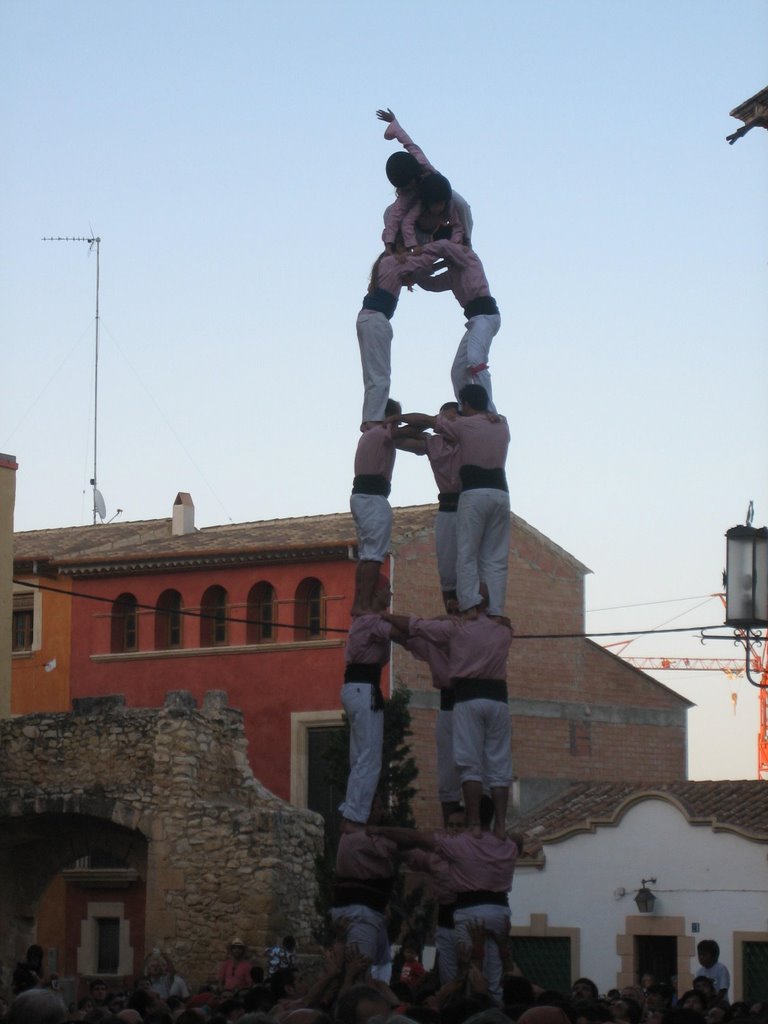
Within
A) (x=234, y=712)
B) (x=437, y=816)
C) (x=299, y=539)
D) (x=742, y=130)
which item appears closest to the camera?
(x=742, y=130)

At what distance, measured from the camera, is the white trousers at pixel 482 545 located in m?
14.0

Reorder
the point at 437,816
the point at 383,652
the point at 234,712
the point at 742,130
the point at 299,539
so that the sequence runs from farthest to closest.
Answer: the point at 299,539 < the point at 437,816 < the point at 234,712 < the point at 742,130 < the point at 383,652

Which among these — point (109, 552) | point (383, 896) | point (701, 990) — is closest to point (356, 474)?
point (383, 896)

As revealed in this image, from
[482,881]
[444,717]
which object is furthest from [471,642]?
[482,881]

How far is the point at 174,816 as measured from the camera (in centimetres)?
2736

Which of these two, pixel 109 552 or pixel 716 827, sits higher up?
pixel 109 552

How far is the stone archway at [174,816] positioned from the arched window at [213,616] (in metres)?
8.03

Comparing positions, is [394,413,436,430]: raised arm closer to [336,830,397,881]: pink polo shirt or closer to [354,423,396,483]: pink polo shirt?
[354,423,396,483]: pink polo shirt

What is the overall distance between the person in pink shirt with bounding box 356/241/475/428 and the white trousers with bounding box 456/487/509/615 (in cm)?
133

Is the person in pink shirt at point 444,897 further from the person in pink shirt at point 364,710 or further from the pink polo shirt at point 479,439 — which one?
the pink polo shirt at point 479,439

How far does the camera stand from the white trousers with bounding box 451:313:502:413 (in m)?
14.8

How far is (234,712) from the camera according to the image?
2875 centimetres

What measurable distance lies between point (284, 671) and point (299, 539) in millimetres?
2476

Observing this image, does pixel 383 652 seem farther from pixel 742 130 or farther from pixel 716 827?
pixel 716 827
